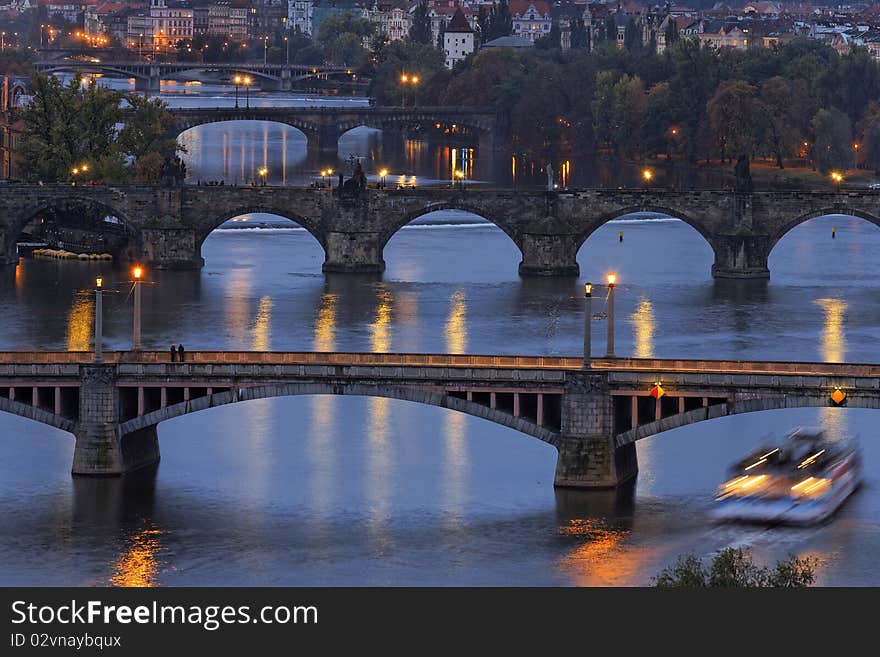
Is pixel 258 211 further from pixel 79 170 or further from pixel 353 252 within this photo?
pixel 79 170

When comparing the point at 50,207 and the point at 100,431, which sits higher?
the point at 50,207

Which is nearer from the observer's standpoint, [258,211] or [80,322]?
[80,322]

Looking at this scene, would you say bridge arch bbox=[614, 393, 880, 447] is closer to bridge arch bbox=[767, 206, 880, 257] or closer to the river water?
the river water

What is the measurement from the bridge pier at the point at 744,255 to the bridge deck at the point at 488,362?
55587 millimetres

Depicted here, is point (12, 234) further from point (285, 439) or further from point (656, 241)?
point (285, 439)

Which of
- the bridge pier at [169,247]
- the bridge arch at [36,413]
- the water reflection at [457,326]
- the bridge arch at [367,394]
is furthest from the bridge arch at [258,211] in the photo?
the bridge arch at [367,394]

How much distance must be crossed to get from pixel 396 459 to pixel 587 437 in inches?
374

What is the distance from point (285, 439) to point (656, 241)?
71.3 metres

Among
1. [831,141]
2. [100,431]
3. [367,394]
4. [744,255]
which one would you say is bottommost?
[100,431]

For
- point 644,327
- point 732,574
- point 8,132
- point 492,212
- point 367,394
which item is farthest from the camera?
point 8,132

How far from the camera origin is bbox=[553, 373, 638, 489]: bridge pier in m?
80.9

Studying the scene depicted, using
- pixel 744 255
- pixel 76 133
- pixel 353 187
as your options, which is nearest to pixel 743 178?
pixel 744 255

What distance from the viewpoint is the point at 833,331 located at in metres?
119

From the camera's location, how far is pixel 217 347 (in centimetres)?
11112
